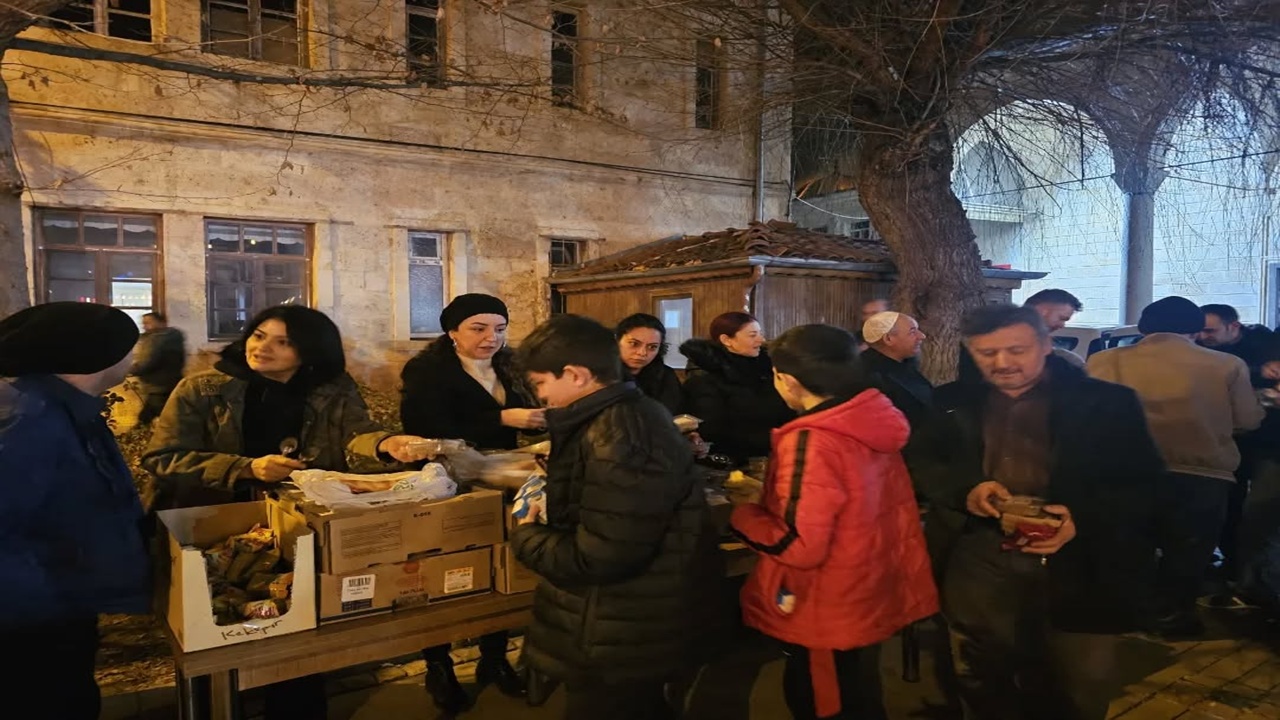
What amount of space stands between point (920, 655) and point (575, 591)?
297cm

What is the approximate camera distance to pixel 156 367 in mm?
6398

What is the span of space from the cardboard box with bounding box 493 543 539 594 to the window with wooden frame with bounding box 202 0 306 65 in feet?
30.9

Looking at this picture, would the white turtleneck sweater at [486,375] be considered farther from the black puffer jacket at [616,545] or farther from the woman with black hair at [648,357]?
the black puffer jacket at [616,545]

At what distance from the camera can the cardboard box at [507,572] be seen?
2.69 m

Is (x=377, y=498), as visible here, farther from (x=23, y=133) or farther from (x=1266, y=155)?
(x=23, y=133)

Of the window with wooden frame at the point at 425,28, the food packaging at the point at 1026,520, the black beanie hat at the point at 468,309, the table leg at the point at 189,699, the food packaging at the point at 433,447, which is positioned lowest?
the table leg at the point at 189,699

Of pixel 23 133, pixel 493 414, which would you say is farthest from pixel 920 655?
pixel 23 133

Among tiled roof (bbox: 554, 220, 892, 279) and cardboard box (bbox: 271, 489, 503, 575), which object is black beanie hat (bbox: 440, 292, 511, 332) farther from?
tiled roof (bbox: 554, 220, 892, 279)

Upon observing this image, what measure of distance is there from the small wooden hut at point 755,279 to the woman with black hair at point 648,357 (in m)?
4.90

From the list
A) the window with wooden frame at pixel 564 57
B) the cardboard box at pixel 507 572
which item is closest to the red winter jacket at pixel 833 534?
the cardboard box at pixel 507 572

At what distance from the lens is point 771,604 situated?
2.57 meters

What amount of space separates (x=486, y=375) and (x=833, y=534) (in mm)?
2053

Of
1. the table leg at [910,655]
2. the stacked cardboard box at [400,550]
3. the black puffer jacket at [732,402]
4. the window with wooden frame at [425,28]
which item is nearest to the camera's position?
the stacked cardboard box at [400,550]

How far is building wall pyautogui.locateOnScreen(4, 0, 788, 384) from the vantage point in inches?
368
